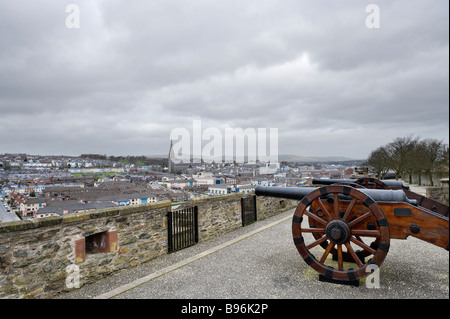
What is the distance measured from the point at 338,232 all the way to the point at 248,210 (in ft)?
16.2

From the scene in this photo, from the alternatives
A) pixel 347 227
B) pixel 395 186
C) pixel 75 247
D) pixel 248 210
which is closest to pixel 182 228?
pixel 75 247

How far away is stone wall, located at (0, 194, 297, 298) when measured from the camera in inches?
145

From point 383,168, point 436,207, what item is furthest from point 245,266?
point 383,168

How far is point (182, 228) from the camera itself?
20.5ft

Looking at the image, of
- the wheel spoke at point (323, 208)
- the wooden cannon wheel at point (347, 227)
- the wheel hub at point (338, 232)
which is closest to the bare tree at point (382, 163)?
the wooden cannon wheel at point (347, 227)

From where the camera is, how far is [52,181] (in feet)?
22.0

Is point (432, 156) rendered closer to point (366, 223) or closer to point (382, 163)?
point (382, 163)

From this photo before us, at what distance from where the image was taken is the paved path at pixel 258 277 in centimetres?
379

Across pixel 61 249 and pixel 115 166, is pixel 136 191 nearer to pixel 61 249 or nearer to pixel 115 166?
pixel 61 249

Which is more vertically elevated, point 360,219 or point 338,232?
point 360,219

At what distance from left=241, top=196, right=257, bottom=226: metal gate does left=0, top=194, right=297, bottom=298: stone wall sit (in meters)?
3.17

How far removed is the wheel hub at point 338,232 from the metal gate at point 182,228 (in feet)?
11.4

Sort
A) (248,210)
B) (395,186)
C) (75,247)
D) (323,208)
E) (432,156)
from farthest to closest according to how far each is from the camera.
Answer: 1. (432,156)
2. (248,210)
3. (395,186)
4. (75,247)
5. (323,208)

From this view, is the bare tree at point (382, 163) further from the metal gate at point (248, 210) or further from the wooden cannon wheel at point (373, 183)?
the wooden cannon wheel at point (373, 183)
